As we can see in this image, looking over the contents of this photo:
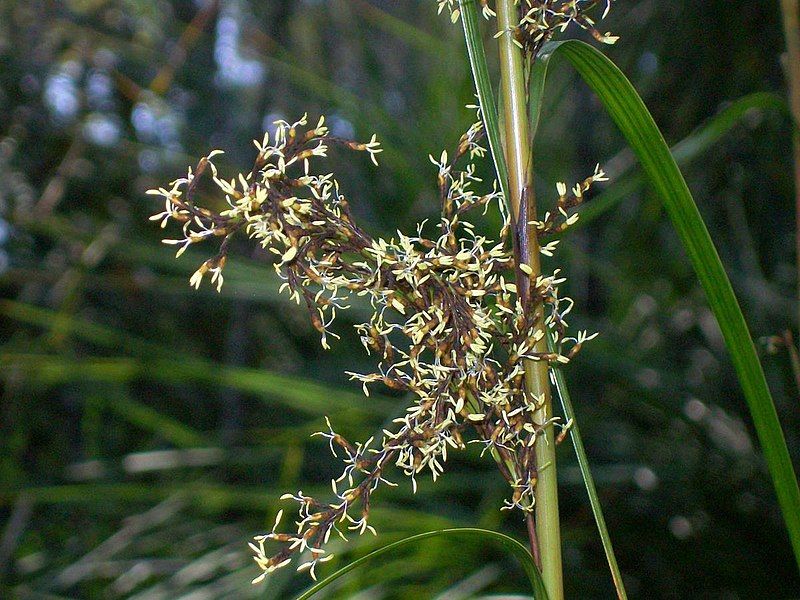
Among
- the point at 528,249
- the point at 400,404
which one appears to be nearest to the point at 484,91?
the point at 528,249

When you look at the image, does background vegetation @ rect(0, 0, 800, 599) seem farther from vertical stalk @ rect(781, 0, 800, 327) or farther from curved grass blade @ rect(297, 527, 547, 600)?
curved grass blade @ rect(297, 527, 547, 600)

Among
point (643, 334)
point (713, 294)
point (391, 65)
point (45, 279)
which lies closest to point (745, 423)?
point (643, 334)

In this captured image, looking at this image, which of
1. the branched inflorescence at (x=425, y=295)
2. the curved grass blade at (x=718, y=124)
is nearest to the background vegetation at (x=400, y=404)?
the curved grass blade at (x=718, y=124)

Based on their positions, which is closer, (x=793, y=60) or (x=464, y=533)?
(x=464, y=533)

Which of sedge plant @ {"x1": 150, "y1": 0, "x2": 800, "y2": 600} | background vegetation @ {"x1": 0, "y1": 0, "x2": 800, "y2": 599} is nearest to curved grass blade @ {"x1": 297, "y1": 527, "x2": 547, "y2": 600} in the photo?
sedge plant @ {"x1": 150, "y1": 0, "x2": 800, "y2": 600}

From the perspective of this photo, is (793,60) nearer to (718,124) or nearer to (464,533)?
(718,124)

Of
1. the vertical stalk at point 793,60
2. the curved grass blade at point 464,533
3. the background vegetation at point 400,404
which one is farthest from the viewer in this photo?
the background vegetation at point 400,404

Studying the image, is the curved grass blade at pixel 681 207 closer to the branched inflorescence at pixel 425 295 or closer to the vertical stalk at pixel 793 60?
the branched inflorescence at pixel 425 295
